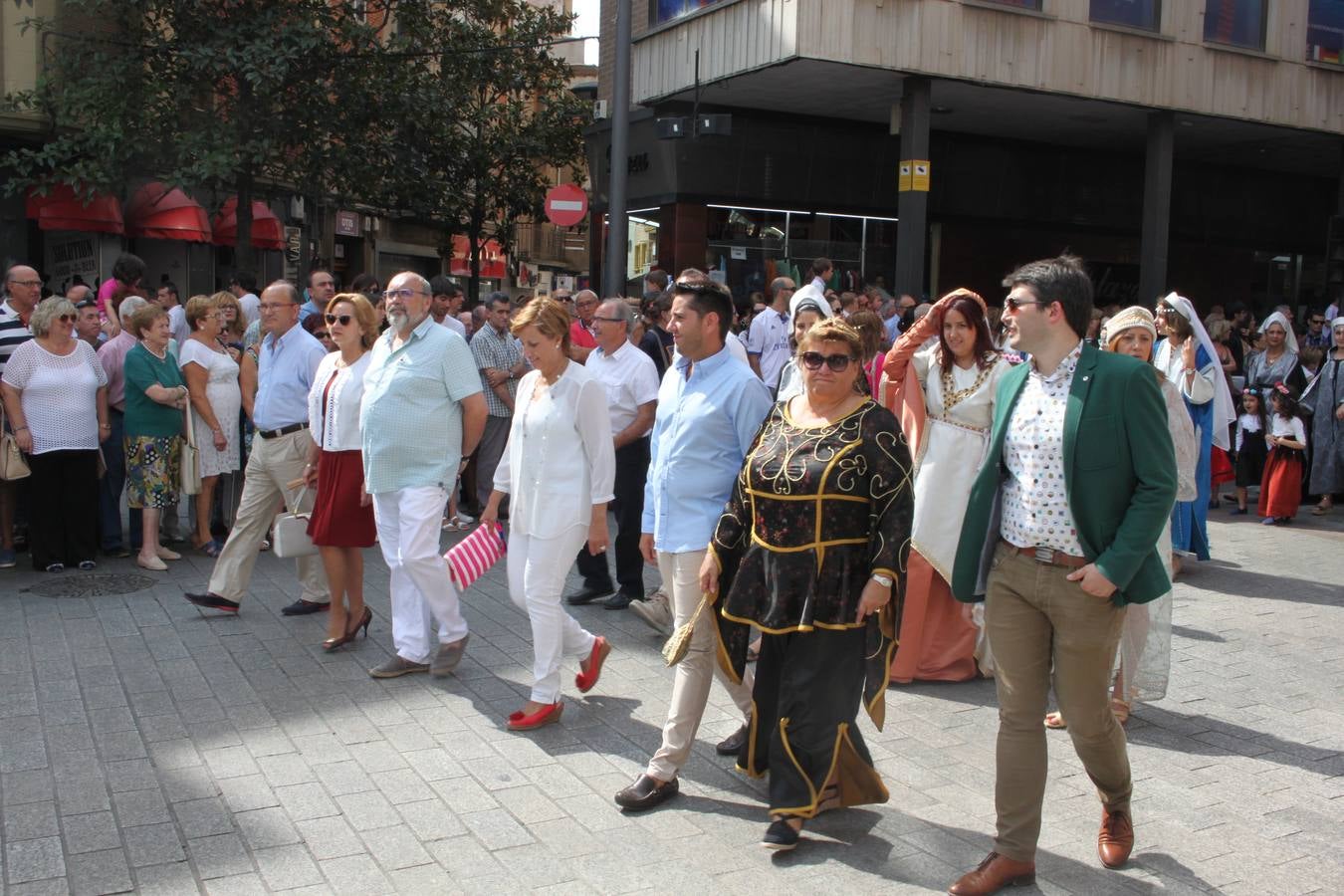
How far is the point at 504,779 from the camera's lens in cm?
487

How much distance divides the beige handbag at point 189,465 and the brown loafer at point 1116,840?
696cm

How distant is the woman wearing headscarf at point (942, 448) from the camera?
6012mm

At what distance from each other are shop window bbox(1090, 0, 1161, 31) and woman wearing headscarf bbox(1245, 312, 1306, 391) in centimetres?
685

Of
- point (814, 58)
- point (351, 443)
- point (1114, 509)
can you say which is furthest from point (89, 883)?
point (814, 58)

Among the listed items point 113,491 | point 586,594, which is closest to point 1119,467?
point 586,594

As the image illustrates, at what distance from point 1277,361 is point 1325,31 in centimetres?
1056

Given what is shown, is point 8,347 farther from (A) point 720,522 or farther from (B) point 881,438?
(B) point 881,438

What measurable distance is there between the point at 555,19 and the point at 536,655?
20.3 meters

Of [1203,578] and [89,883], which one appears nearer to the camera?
[89,883]

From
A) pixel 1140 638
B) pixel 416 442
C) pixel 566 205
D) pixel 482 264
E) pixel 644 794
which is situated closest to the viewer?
pixel 644 794

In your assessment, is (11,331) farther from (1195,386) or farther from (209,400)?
(1195,386)

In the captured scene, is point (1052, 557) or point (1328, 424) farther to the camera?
point (1328, 424)

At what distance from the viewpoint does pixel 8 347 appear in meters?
8.76

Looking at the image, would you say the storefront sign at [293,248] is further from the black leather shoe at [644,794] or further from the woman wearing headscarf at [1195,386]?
the black leather shoe at [644,794]
